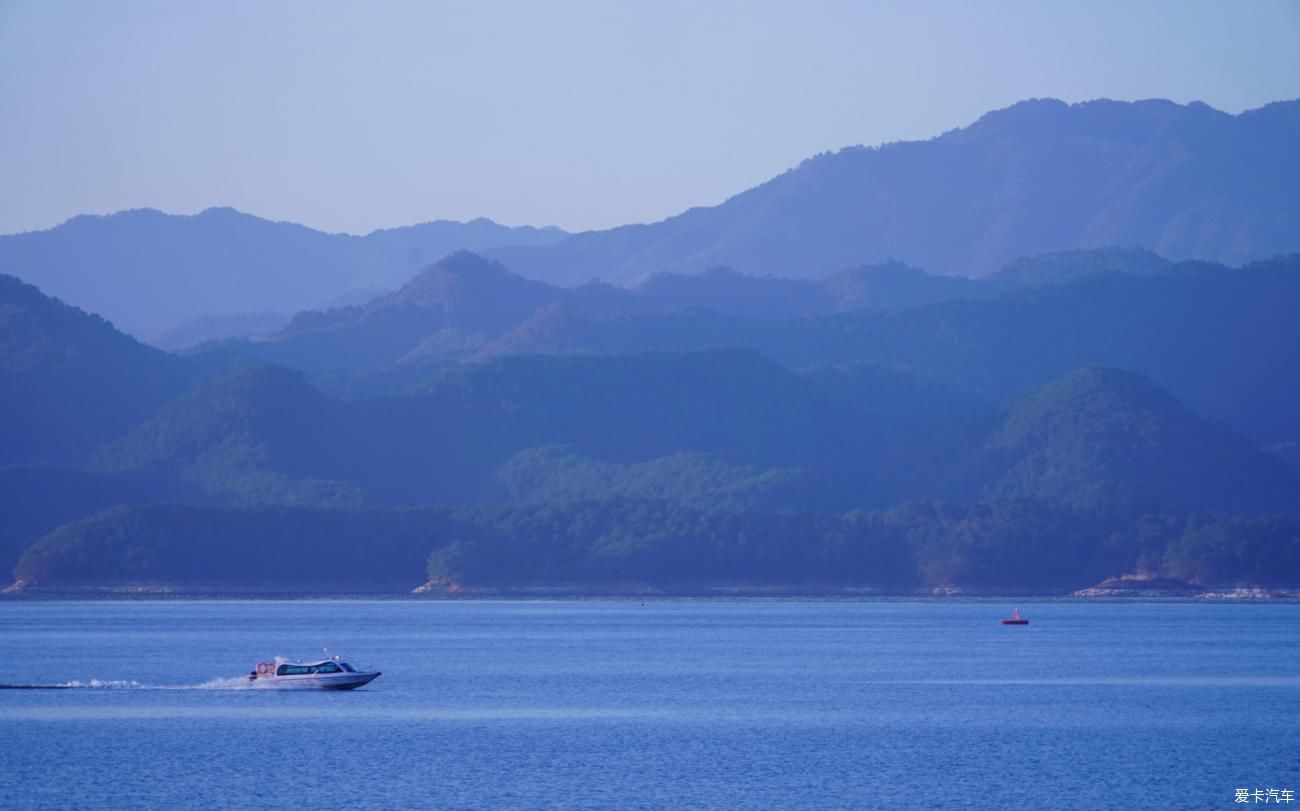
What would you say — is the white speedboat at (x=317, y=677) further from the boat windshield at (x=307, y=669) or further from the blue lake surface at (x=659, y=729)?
the blue lake surface at (x=659, y=729)

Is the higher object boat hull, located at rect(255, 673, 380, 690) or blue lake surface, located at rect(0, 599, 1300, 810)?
boat hull, located at rect(255, 673, 380, 690)

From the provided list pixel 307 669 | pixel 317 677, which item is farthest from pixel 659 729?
pixel 307 669

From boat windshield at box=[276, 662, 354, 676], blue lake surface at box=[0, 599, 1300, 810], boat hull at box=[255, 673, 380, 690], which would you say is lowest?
blue lake surface at box=[0, 599, 1300, 810]

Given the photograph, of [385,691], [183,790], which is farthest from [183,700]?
[183,790]

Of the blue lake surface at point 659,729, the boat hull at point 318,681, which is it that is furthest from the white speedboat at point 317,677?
the blue lake surface at point 659,729

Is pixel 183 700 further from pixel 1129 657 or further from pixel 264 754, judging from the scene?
pixel 1129 657

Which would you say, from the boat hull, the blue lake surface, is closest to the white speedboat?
the boat hull

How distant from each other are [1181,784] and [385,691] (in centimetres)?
5012

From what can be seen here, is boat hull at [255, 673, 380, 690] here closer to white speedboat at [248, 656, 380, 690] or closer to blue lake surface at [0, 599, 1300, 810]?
white speedboat at [248, 656, 380, 690]

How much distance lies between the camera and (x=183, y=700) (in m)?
112

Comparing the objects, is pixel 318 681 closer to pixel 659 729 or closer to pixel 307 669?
pixel 307 669

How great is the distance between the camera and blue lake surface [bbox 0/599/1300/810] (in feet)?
262

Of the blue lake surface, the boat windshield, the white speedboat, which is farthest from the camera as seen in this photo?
the white speedboat

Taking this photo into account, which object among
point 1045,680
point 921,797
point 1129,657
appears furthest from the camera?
point 1129,657
